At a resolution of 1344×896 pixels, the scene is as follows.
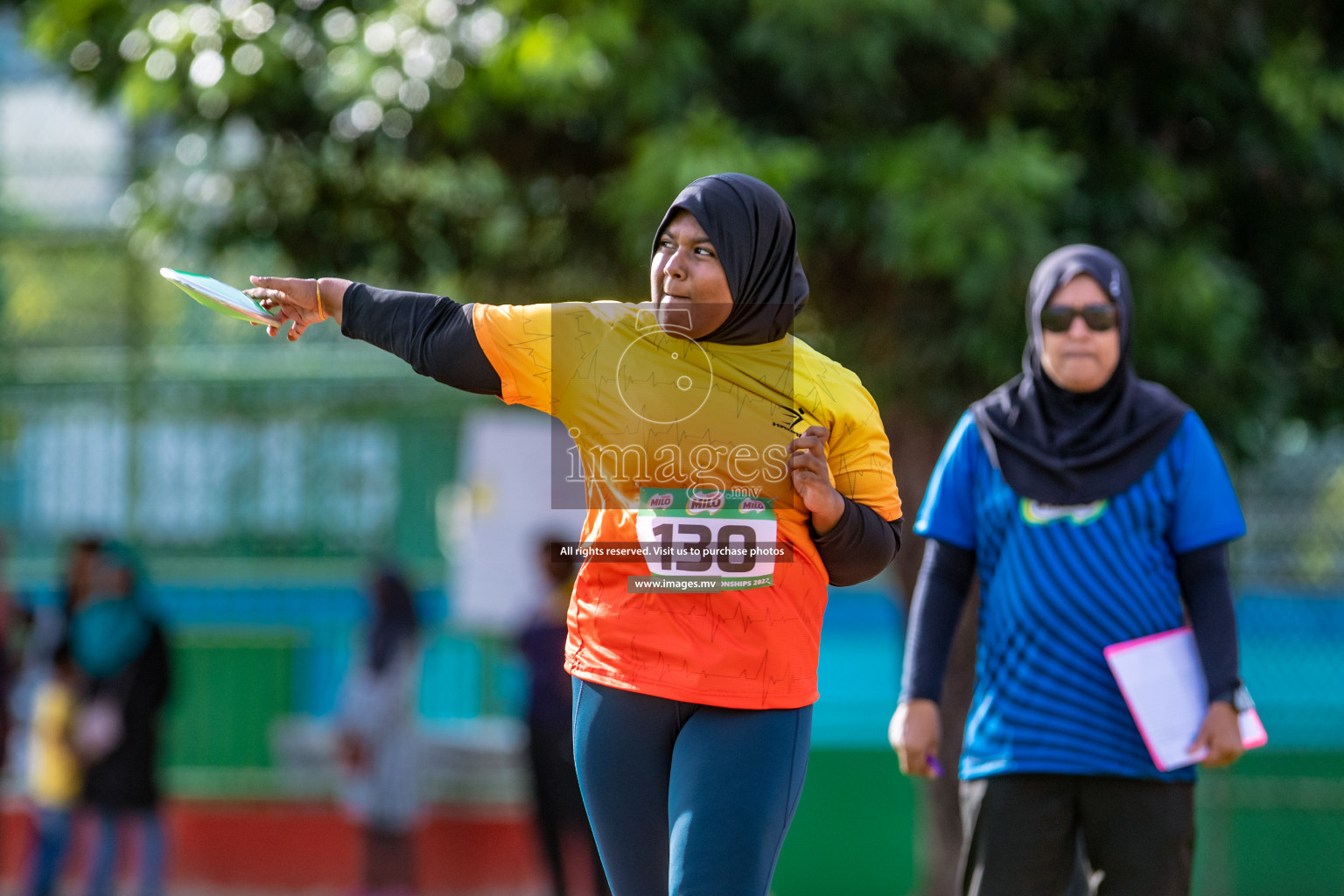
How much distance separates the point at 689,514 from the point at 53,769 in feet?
19.2

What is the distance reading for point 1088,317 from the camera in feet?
11.0

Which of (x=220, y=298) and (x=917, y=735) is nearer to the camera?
(x=220, y=298)

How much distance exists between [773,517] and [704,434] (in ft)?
0.61

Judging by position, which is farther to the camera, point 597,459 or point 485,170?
point 485,170

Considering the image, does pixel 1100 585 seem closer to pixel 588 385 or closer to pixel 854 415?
pixel 854 415

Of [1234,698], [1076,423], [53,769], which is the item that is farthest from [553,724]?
[1234,698]

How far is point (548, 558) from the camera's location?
253 inches

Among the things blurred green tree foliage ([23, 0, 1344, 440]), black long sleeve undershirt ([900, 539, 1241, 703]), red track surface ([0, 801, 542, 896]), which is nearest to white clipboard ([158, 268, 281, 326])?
black long sleeve undershirt ([900, 539, 1241, 703])

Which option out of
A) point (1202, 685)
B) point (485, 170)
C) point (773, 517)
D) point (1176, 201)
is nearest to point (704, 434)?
point (773, 517)

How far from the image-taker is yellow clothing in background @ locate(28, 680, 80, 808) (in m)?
7.28

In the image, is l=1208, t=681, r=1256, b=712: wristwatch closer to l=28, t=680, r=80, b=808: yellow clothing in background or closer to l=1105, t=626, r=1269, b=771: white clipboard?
l=1105, t=626, r=1269, b=771: white clipboard

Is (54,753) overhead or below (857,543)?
below

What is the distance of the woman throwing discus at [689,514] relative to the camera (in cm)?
251

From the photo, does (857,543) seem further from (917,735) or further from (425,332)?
(917,735)
